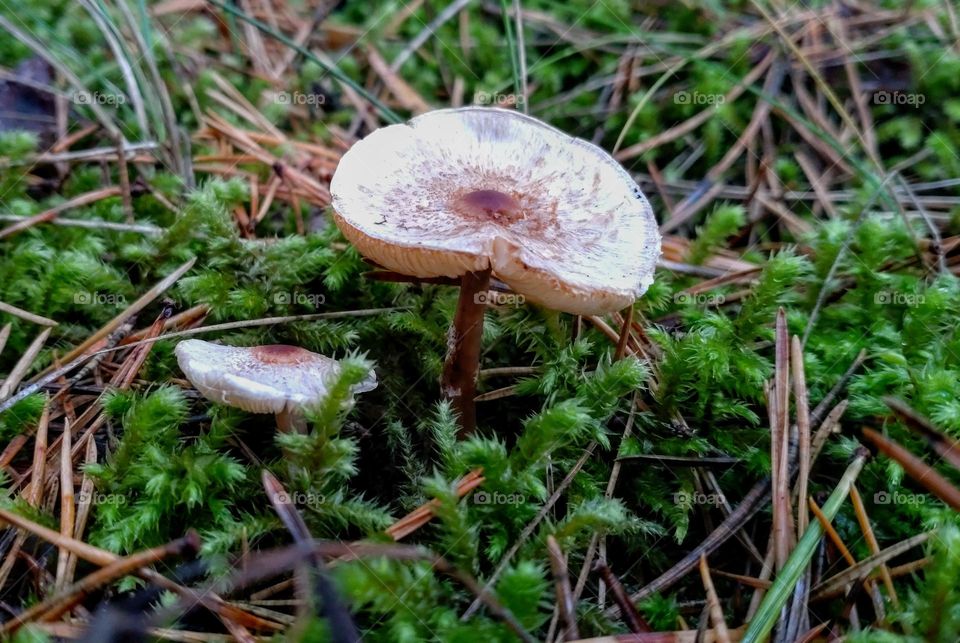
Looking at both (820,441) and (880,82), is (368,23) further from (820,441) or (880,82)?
(820,441)

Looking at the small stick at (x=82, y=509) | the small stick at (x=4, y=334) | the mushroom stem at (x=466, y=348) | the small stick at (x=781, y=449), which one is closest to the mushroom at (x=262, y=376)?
the mushroom stem at (x=466, y=348)

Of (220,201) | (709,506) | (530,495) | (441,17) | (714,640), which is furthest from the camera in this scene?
(441,17)

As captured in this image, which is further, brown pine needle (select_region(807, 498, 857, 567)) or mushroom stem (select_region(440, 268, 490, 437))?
mushroom stem (select_region(440, 268, 490, 437))

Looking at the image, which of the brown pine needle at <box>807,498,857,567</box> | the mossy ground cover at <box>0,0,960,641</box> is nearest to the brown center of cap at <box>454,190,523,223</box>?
the mossy ground cover at <box>0,0,960,641</box>

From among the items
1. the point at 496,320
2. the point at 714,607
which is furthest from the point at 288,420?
the point at 714,607

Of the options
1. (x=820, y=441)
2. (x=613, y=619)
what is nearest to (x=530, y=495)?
(x=613, y=619)

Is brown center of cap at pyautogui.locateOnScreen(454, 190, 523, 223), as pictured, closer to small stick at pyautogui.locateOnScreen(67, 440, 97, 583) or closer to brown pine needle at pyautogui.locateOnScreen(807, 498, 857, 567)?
brown pine needle at pyautogui.locateOnScreen(807, 498, 857, 567)
